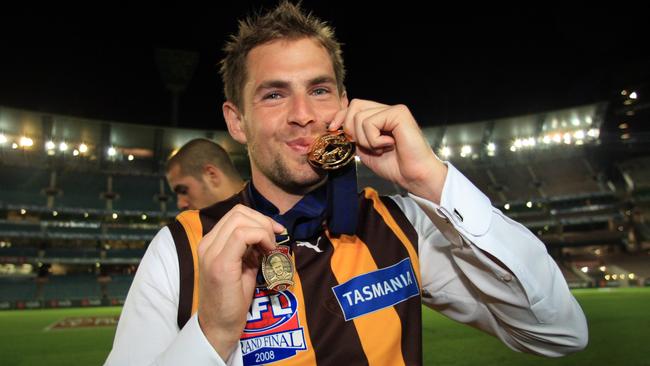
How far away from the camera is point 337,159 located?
1727 mm

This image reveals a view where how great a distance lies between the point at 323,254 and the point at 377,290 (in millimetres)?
256

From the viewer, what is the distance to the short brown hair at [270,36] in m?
1.97

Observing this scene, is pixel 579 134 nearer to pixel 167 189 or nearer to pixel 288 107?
pixel 167 189

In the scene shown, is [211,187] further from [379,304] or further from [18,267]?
[18,267]

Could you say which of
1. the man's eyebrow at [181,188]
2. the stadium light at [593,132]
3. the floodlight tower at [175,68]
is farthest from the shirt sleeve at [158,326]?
the stadium light at [593,132]

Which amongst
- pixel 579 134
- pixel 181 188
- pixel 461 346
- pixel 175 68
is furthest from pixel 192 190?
pixel 579 134

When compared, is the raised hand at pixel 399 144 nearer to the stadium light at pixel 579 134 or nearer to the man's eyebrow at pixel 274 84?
the man's eyebrow at pixel 274 84

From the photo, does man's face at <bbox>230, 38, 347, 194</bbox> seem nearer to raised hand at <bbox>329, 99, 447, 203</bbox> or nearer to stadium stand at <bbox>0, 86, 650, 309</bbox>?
raised hand at <bbox>329, 99, 447, 203</bbox>

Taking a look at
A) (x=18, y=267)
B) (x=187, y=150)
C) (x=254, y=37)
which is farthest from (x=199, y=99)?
(x=254, y=37)

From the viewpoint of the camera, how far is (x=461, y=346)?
778 centimetres

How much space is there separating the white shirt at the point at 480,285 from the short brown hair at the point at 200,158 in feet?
9.20

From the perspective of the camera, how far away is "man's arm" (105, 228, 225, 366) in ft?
4.08

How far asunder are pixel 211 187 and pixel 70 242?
1514 inches

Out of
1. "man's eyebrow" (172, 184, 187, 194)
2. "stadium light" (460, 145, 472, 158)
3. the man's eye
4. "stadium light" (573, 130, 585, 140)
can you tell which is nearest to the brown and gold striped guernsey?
the man's eye
